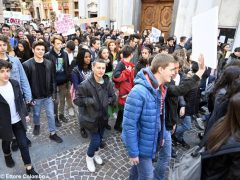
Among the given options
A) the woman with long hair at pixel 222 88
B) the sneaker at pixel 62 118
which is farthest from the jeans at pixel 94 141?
the sneaker at pixel 62 118

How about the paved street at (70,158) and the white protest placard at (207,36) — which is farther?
the paved street at (70,158)

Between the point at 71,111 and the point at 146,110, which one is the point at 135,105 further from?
the point at 71,111

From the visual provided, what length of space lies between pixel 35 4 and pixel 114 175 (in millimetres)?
44231

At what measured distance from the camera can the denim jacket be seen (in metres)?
3.27

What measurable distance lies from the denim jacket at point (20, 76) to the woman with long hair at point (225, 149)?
2.86 meters

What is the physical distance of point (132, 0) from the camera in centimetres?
1434

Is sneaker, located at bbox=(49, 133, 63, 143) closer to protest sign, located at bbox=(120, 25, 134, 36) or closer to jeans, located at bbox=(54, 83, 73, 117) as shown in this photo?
jeans, located at bbox=(54, 83, 73, 117)

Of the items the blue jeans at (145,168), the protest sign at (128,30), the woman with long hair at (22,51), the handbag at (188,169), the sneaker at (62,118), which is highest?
the protest sign at (128,30)

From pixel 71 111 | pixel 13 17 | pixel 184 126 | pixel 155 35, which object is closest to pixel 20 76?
pixel 71 111

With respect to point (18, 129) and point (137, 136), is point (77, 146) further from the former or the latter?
point (137, 136)

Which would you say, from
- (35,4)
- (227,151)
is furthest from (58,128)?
(35,4)

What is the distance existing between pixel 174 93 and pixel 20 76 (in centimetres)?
242

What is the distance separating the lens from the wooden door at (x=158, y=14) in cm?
1291

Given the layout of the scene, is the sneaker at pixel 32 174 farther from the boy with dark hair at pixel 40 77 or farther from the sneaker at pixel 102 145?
the sneaker at pixel 102 145
